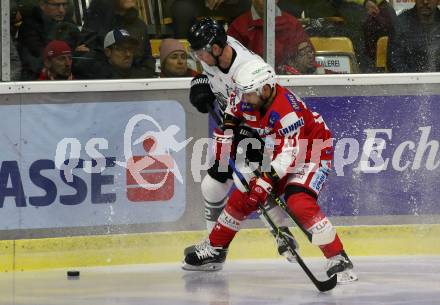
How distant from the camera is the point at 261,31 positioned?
7211mm

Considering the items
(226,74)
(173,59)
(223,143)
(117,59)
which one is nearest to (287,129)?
(223,143)

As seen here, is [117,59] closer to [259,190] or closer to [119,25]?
[119,25]

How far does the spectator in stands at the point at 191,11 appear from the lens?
276 inches

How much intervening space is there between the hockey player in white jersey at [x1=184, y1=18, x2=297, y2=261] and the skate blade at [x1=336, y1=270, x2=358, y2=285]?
31 centimetres

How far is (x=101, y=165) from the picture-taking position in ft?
22.7

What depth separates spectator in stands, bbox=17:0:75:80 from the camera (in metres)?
6.80

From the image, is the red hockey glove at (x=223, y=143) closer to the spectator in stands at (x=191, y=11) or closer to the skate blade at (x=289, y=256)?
Result: the skate blade at (x=289, y=256)

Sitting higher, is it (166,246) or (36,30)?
(36,30)

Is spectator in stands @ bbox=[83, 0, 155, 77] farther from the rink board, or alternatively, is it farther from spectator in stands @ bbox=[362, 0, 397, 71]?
spectator in stands @ bbox=[362, 0, 397, 71]

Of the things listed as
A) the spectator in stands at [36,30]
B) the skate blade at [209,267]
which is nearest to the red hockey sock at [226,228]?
the skate blade at [209,267]

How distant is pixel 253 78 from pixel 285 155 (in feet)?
1.36

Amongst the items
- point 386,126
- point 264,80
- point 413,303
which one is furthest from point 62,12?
point 413,303

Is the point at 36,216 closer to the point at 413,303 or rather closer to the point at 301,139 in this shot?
the point at 301,139

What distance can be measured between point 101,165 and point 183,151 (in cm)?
49
